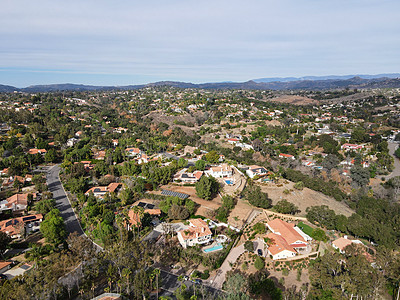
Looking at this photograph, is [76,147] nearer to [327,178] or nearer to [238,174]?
[238,174]

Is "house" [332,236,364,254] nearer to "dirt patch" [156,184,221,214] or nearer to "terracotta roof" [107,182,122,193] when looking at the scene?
"dirt patch" [156,184,221,214]

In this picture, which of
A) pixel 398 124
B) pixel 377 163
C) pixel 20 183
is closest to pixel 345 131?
pixel 398 124

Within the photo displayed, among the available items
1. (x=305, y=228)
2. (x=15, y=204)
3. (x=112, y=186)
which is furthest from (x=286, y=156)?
(x=15, y=204)

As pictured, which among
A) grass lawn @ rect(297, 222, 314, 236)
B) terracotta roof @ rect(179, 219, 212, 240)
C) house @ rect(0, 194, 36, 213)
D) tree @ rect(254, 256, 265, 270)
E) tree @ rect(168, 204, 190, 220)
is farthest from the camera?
house @ rect(0, 194, 36, 213)

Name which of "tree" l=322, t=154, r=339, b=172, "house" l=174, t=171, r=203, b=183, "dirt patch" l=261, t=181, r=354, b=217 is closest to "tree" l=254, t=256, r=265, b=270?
"dirt patch" l=261, t=181, r=354, b=217

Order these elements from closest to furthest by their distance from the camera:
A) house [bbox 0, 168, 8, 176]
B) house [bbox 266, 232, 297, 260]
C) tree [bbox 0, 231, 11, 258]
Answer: tree [bbox 0, 231, 11, 258] < house [bbox 266, 232, 297, 260] < house [bbox 0, 168, 8, 176]

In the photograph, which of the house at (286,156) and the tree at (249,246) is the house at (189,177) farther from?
the house at (286,156)

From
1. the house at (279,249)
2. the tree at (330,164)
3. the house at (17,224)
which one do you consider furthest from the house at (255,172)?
the house at (17,224)

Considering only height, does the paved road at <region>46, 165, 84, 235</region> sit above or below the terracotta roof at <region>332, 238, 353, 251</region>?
above
